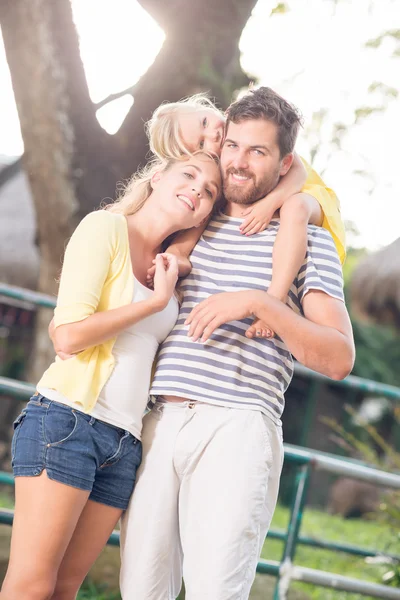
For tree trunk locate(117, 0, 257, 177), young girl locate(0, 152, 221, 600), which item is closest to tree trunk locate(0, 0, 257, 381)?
tree trunk locate(117, 0, 257, 177)

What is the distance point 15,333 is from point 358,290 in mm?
3844

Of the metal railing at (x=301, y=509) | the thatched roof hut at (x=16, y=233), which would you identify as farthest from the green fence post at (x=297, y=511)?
the thatched roof hut at (x=16, y=233)

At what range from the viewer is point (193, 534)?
196cm

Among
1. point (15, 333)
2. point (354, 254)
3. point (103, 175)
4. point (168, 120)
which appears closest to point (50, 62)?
point (103, 175)

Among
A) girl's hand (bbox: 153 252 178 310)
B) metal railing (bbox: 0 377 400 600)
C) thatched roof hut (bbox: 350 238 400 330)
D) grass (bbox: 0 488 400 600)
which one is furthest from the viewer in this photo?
thatched roof hut (bbox: 350 238 400 330)

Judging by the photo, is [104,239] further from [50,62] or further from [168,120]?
[50,62]

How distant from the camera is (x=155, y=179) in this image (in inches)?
88.8

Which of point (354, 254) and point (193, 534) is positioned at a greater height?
point (193, 534)

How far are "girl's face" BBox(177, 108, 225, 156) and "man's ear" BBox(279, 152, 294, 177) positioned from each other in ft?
0.61

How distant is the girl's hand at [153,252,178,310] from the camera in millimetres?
1979

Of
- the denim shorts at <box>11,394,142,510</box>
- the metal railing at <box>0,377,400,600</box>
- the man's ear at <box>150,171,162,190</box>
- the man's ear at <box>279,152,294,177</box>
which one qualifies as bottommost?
the metal railing at <box>0,377,400,600</box>

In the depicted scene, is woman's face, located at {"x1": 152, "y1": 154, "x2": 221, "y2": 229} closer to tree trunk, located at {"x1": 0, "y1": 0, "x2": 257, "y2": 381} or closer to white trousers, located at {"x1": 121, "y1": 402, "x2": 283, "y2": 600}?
white trousers, located at {"x1": 121, "y1": 402, "x2": 283, "y2": 600}

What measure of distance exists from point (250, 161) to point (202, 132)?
217mm

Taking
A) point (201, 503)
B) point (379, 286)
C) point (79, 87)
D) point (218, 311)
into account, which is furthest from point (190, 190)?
point (379, 286)
